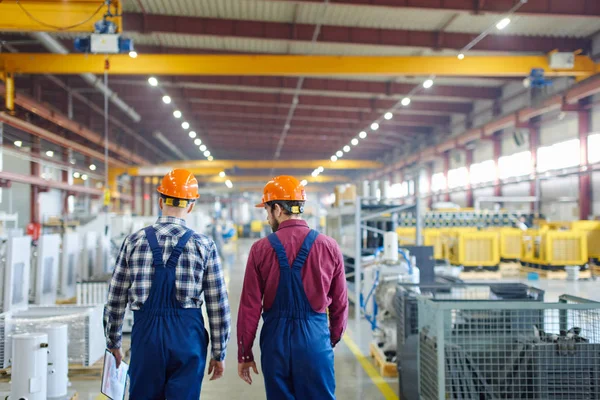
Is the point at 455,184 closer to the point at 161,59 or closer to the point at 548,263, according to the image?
the point at 548,263

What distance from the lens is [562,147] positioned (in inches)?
694

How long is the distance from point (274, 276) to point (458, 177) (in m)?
23.7

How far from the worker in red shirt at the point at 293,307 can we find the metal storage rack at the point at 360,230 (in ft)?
17.7

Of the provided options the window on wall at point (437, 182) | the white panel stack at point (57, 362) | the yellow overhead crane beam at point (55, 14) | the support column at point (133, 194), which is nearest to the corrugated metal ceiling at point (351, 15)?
the yellow overhead crane beam at point (55, 14)

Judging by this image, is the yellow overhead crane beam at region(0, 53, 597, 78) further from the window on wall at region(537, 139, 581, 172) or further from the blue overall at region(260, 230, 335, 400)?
the blue overall at region(260, 230, 335, 400)

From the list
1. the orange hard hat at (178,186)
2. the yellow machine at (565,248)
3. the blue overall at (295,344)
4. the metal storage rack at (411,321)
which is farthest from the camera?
the yellow machine at (565,248)

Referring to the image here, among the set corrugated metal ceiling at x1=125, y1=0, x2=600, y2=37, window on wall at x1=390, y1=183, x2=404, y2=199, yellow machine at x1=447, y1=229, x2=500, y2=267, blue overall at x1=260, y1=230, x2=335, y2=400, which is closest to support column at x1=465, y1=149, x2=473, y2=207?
window on wall at x1=390, y1=183, x2=404, y2=199

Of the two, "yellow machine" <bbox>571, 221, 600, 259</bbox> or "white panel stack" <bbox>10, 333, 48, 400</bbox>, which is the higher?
"yellow machine" <bbox>571, 221, 600, 259</bbox>

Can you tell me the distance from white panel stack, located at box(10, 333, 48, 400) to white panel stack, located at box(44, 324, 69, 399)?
0.57m

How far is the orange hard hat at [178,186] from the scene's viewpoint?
2883 mm

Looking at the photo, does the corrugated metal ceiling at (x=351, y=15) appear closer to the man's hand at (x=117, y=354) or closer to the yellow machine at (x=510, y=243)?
the yellow machine at (x=510, y=243)

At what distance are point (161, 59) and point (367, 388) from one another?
33.2 feet

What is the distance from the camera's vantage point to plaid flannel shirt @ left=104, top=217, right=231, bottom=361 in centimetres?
267

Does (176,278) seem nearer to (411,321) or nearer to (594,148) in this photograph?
(411,321)
